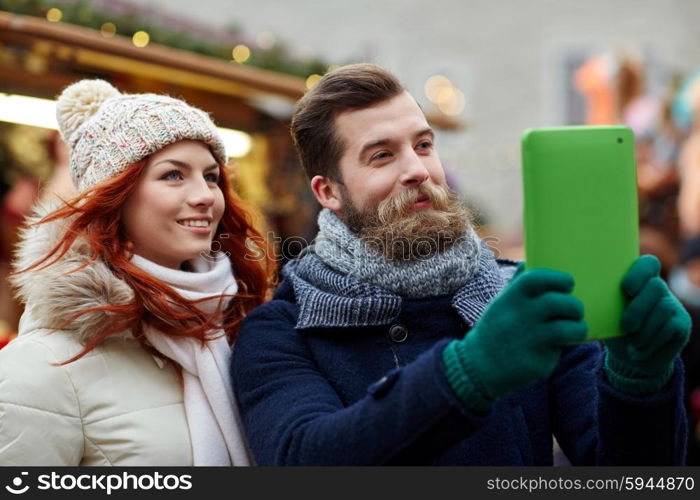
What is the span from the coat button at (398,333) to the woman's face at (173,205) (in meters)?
0.58

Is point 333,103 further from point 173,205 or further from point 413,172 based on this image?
point 173,205

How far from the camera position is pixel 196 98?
476 cm

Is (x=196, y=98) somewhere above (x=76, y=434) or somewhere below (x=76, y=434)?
above

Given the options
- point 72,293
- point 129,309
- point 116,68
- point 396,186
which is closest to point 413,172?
point 396,186

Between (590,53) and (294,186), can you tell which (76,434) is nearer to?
(294,186)

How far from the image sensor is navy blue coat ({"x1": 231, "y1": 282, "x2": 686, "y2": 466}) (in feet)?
5.53

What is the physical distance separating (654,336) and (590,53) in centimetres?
1077

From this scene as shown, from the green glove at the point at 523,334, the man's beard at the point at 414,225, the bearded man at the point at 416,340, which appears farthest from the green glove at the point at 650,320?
the man's beard at the point at 414,225

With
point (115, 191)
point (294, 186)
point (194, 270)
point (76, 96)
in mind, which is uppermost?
point (76, 96)

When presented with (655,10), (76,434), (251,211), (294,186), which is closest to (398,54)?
(655,10)

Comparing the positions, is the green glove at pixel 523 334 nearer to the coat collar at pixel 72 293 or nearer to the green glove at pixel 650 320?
the green glove at pixel 650 320

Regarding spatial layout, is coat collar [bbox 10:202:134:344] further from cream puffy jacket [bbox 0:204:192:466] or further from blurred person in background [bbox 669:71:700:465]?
blurred person in background [bbox 669:71:700:465]

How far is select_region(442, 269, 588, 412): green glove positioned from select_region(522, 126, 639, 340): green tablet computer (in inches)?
2.5
